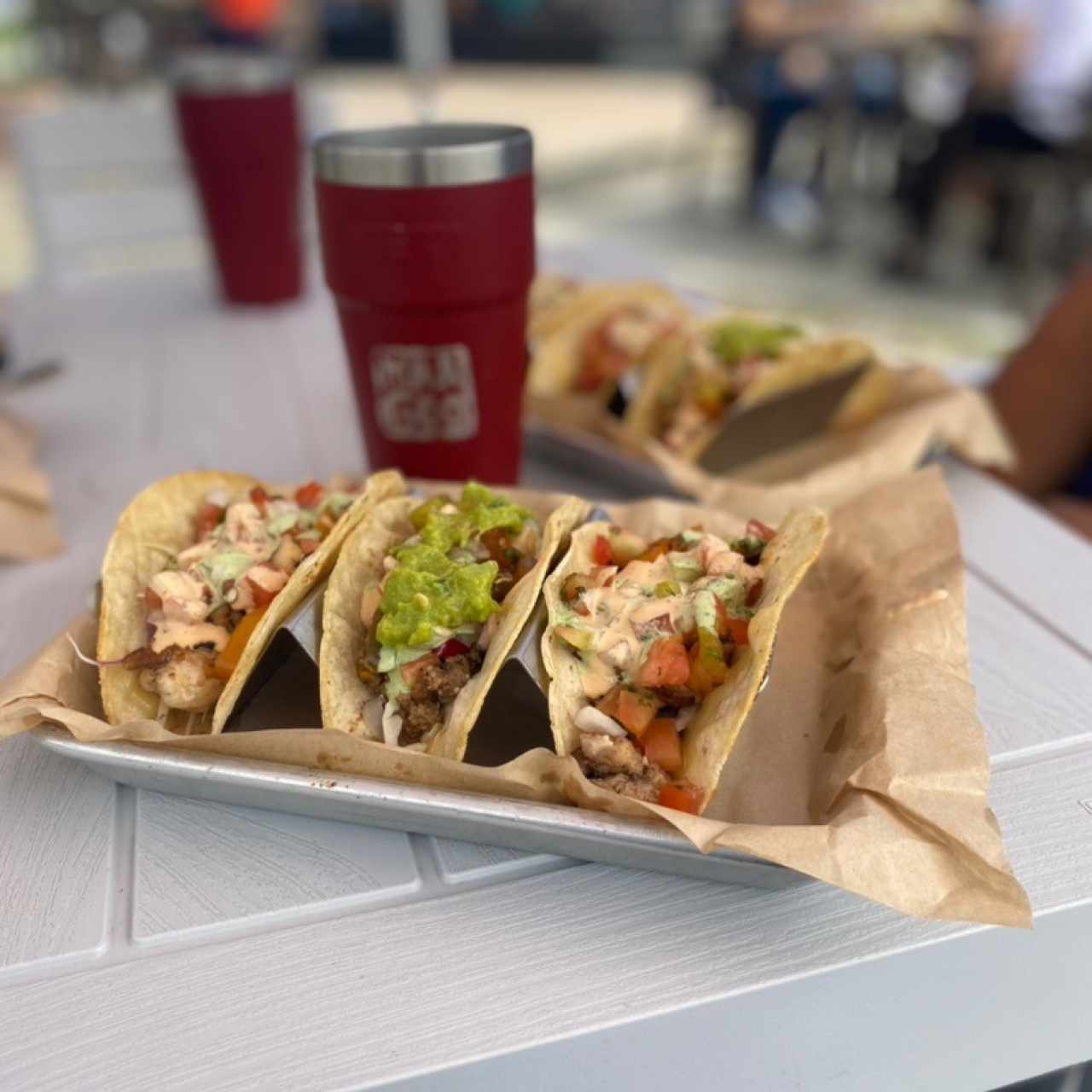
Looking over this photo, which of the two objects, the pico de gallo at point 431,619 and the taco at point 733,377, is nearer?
the pico de gallo at point 431,619

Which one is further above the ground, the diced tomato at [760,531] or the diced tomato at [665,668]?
the diced tomato at [760,531]

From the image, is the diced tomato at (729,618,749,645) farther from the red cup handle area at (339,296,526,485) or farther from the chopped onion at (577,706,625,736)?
the red cup handle area at (339,296,526,485)

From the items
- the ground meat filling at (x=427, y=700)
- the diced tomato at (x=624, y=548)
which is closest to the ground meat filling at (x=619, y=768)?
the ground meat filling at (x=427, y=700)

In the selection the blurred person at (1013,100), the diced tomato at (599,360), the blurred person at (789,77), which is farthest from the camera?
the blurred person at (789,77)

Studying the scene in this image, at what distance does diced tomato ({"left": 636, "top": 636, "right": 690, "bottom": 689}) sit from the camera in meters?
0.96

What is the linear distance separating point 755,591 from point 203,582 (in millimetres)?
533

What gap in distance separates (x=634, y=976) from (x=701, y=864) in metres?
0.10

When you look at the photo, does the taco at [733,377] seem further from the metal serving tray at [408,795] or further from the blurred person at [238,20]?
the blurred person at [238,20]

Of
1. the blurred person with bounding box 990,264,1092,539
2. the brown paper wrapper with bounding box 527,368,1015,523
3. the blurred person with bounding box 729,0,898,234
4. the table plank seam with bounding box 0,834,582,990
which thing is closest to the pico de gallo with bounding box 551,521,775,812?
the table plank seam with bounding box 0,834,582,990

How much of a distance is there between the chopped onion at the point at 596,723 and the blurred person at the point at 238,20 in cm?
1428

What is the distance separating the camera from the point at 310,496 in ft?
3.92

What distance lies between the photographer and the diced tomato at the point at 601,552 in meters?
1.10

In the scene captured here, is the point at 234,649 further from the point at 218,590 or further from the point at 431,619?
the point at 431,619

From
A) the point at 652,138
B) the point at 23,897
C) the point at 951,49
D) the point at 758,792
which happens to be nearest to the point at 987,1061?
the point at 758,792
